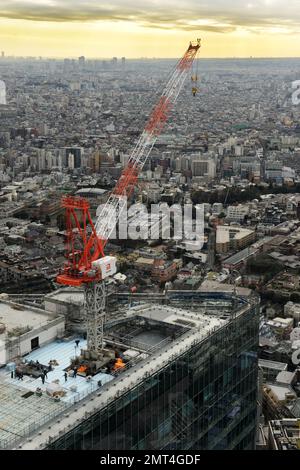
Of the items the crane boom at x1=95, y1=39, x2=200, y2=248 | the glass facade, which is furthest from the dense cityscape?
the crane boom at x1=95, y1=39, x2=200, y2=248

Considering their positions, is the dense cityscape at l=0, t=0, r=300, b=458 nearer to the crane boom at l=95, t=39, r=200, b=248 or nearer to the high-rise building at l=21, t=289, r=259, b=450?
the high-rise building at l=21, t=289, r=259, b=450

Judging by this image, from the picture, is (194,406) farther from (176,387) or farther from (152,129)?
(152,129)

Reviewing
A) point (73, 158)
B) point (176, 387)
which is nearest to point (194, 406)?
point (176, 387)

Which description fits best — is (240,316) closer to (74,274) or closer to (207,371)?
(207,371)

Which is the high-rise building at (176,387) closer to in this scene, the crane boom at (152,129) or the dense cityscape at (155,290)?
the dense cityscape at (155,290)

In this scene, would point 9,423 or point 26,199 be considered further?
point 26,199

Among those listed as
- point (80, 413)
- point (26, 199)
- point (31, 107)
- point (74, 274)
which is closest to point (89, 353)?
point (74, 274)
